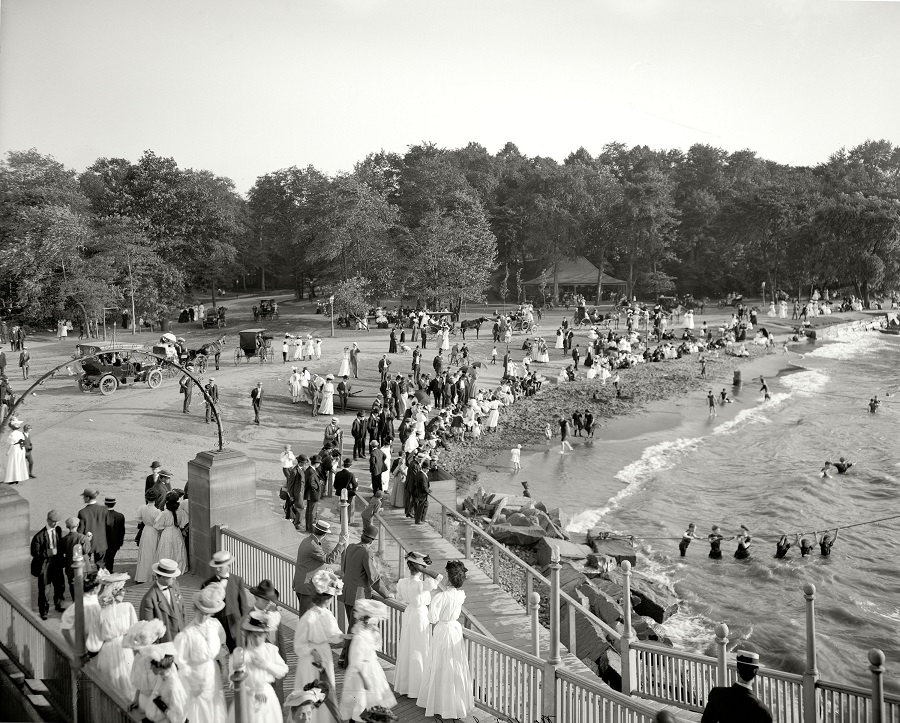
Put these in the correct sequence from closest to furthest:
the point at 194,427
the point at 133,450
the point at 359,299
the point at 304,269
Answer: the point at 133,450 < the point at 194,427 < the point at 359,299 < the point at 304,269

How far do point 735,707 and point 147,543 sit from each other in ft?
21.9

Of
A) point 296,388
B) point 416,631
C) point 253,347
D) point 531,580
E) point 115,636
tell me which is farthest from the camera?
point 253,347

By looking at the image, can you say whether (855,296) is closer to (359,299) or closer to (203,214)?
Result: (359,299)

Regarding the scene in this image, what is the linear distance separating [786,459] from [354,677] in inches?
859

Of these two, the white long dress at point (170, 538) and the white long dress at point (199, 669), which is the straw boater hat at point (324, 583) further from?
the white long dress at point (170, 538)

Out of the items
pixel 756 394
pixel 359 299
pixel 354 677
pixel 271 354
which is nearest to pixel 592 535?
pixel 354 677

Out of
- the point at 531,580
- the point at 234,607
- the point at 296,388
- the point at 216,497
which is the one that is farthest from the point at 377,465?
the point at 296,388

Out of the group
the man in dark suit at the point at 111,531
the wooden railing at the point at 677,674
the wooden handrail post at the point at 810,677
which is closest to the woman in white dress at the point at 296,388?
the man in dark suit at the point at 111,531

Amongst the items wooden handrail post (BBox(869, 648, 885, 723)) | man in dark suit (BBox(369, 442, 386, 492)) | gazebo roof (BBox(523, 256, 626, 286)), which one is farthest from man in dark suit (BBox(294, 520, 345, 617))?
gazebo roof (BBox(523, 256, 626, 286))

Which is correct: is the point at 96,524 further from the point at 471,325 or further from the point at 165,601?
the point at 471,325

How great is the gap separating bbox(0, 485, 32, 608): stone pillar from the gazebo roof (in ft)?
164

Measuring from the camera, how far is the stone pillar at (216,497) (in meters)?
9.12

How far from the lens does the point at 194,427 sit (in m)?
20.8

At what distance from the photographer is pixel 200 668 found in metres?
5.47
